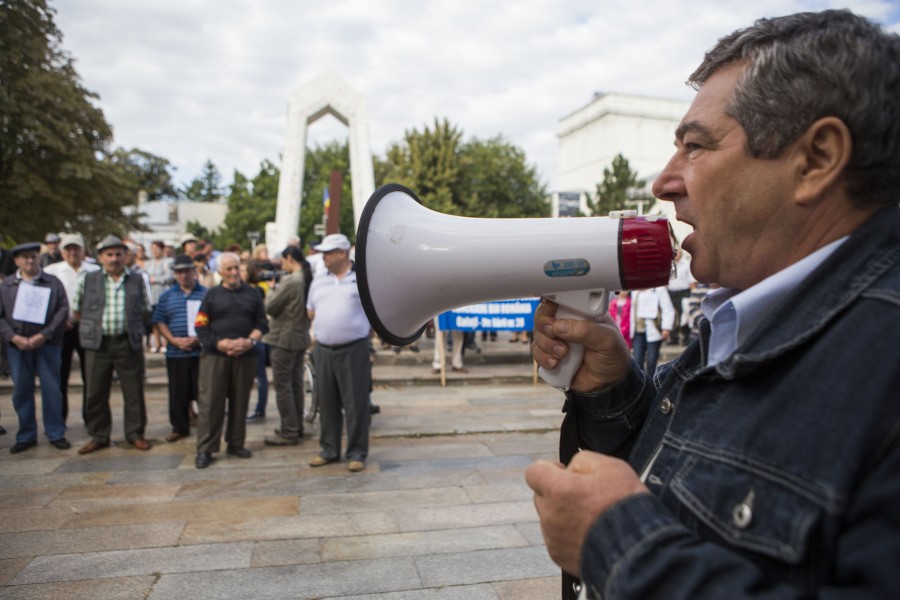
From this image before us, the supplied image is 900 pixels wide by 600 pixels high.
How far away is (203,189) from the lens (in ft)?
322

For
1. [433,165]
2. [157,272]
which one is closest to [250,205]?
[433,165]

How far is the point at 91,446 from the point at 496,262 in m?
5.74

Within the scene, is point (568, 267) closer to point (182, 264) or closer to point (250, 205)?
point (182, 264)

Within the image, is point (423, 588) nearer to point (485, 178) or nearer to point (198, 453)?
point (198, 453)

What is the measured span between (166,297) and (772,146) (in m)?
6.37

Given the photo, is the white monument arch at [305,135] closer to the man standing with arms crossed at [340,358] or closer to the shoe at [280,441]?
the shoe at [280,441]

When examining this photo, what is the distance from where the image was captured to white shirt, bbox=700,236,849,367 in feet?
3.15

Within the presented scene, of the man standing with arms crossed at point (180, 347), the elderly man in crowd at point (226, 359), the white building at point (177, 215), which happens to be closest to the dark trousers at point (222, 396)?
the elderly man in crowd at point (226, 359)

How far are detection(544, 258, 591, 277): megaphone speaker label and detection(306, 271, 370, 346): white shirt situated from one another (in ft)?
13.6

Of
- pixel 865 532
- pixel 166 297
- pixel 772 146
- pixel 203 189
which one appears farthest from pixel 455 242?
pixel 203 189

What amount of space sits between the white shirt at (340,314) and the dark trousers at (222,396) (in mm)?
923

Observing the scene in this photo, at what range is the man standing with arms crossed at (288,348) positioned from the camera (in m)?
6.23

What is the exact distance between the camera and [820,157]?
0.95 meters

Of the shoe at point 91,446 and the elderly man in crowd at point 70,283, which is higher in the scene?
the elderly man in crowd at point 70,283
